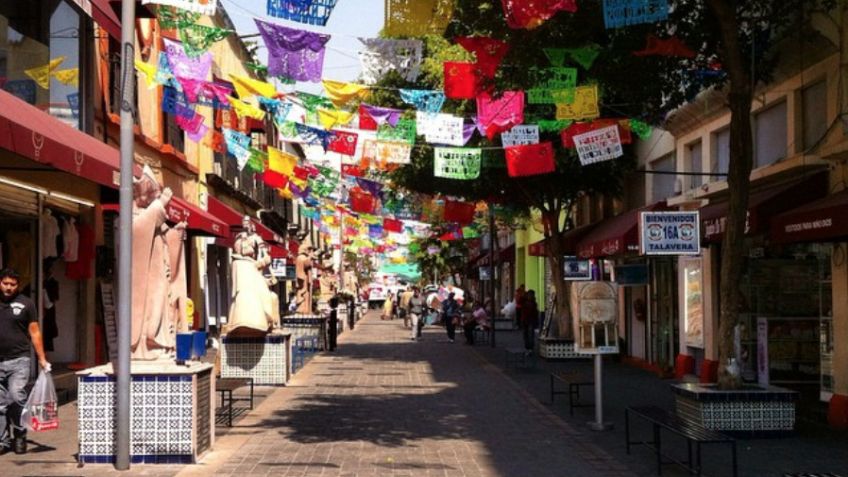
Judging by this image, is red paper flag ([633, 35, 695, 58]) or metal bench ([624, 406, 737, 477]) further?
red paper flag ([633, 35, 695, 58])

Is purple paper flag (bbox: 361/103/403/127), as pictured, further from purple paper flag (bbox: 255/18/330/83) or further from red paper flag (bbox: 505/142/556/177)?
purple paper flag (bbox: 255/18/330/83)

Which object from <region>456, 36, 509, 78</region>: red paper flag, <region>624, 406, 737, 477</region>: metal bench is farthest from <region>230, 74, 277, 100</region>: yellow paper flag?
<region>624, 406, 737, 477</region>: metal bench

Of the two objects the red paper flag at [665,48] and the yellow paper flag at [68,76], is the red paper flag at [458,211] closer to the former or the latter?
the yellow paper flag at [68,76]

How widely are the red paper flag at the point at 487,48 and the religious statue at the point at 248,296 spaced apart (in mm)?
6156

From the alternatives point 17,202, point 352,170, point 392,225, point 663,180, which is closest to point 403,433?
point 17,202

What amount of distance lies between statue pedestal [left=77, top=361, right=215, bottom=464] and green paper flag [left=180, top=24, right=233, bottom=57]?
23.0 feet

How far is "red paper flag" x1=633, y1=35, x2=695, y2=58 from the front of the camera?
1318cm

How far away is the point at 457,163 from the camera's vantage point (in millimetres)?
21406

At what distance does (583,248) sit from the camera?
25.0m

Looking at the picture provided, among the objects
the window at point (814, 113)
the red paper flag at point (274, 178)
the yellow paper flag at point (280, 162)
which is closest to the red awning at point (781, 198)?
the window at point (814, 113)

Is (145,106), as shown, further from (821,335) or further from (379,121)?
(821,335)

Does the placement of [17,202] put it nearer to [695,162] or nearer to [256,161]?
[256,161]

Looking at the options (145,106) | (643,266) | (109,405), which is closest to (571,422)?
(109,405)

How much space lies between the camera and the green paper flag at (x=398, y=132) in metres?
20.5
